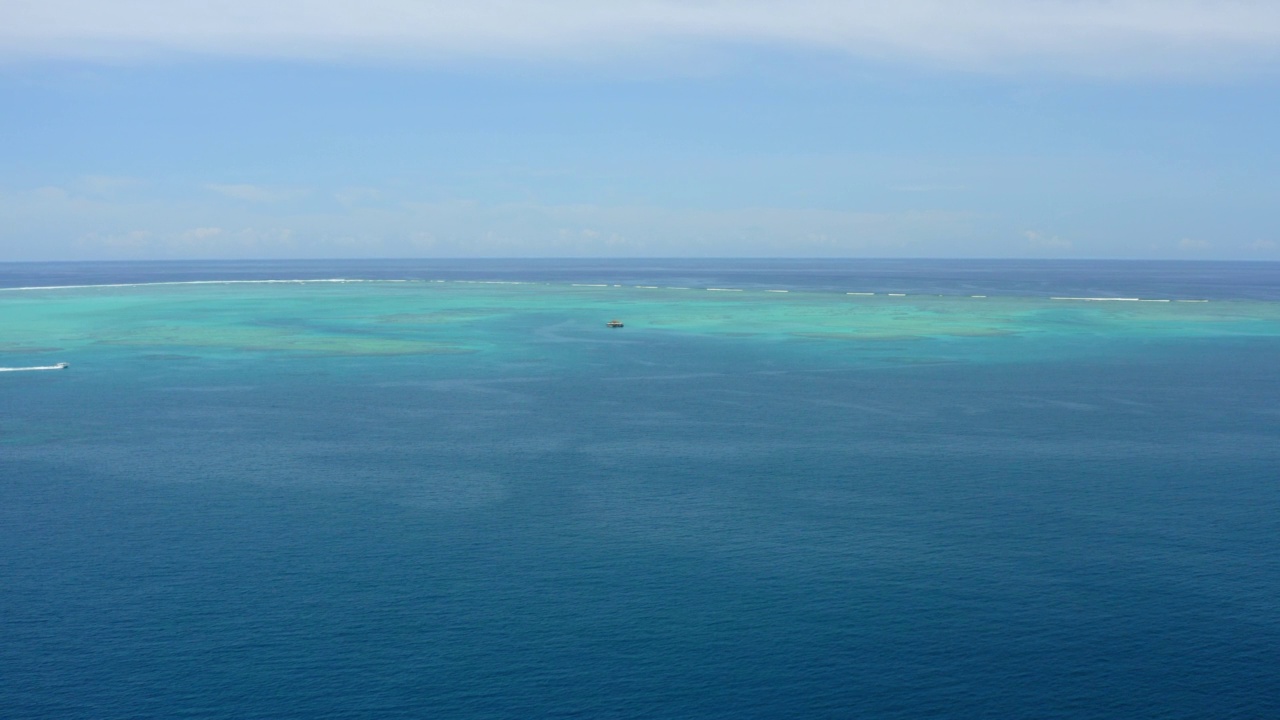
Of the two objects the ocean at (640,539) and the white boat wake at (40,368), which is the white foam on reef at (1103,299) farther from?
the white boat wake at (40,368)

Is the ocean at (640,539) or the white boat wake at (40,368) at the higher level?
the white boat wake at (40,368)

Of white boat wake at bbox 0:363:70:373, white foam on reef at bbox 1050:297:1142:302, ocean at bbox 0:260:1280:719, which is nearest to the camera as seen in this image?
ocean at bbox 0:260:1280:719

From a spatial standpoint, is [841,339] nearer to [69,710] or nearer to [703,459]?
[703,459]

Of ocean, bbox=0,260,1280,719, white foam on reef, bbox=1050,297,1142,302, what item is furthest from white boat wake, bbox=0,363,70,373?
white foam on reef, bbox=1050,297,1142,302

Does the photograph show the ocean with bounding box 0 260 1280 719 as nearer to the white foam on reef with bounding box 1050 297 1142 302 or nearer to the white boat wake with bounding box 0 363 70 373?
the white boat wake with bounding box 0 363 70 373

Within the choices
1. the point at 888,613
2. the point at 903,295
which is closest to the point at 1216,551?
the point at 888,613

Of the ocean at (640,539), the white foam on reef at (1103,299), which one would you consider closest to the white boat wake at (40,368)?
the ocean at (640,539)

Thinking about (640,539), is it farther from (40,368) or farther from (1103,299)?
(1103,299)

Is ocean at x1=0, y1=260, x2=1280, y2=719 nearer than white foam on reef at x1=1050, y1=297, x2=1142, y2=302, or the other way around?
ocean at x1=0, y1=260, x2=1280, y2=719
